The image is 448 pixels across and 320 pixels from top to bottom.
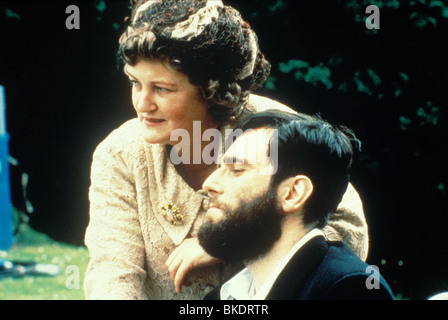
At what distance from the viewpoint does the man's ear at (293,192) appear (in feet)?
6.22

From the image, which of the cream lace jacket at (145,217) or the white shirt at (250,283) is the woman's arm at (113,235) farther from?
the white shirt at (250,283)

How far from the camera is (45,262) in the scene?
8.49 ft

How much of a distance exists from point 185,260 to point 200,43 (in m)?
0.76

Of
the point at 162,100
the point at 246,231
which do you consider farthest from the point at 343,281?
the point at 162,100

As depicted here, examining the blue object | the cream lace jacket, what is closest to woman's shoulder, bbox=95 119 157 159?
the cream lace jacket

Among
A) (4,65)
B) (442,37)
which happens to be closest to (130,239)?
(4,65)

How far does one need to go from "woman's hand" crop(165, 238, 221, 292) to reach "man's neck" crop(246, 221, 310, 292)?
208 millimetres

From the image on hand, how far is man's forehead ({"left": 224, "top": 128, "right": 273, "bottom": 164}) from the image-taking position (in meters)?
1.92

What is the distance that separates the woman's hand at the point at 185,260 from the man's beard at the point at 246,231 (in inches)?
4.0

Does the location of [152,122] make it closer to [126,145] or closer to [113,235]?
[126,145]

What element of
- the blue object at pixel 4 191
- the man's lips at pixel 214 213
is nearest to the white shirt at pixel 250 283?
the man's lips at pixel 214 213
